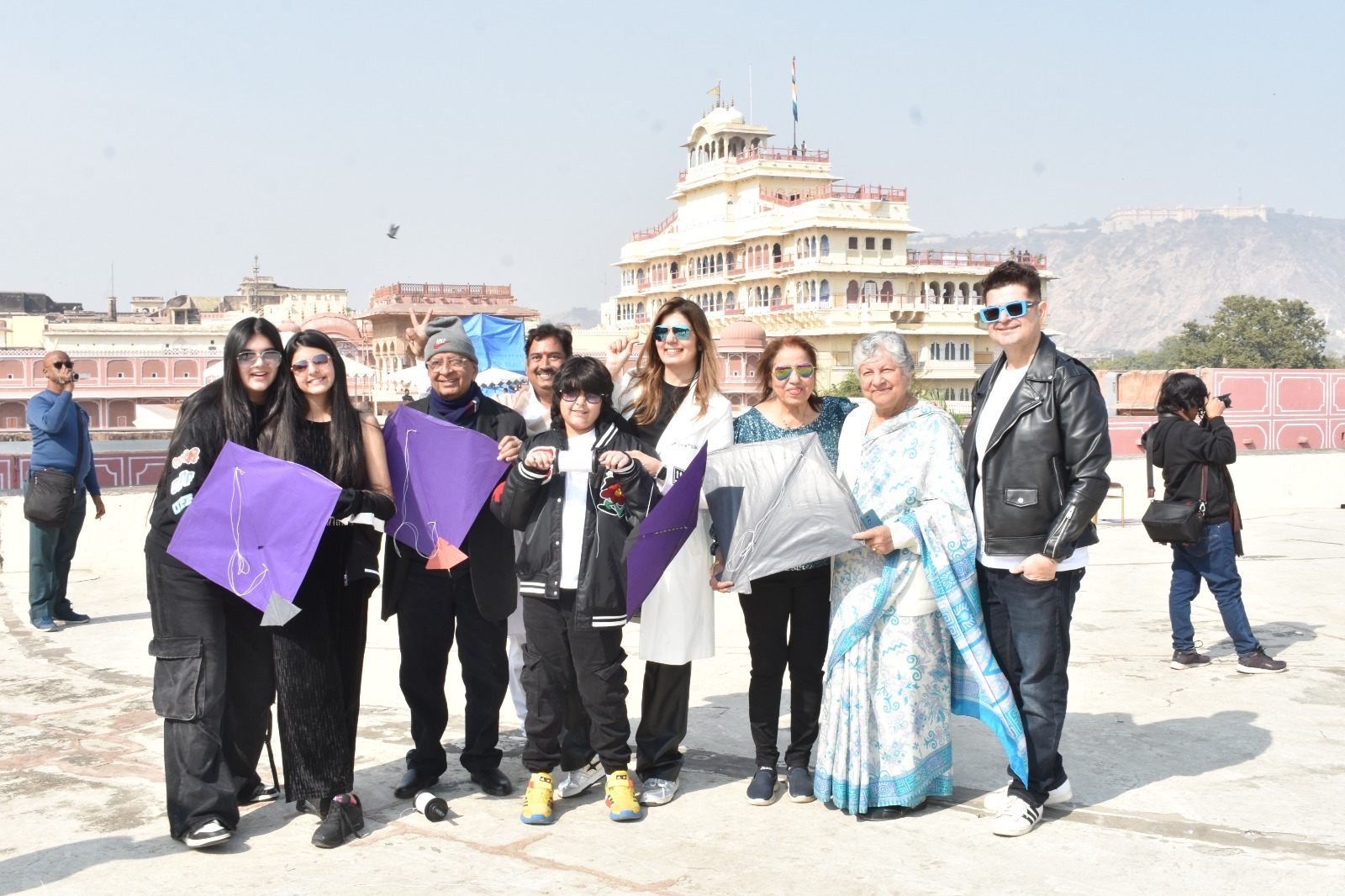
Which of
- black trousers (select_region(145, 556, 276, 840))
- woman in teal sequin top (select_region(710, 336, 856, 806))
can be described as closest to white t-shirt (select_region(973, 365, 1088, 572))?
woman in teal sequin top (select_region(710, 336, 856, 806))

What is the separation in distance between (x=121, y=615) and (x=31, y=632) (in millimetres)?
747

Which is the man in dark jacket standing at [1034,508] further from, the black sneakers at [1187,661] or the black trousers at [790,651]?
the black sneakers at [1187,661]

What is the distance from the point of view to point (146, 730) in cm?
543

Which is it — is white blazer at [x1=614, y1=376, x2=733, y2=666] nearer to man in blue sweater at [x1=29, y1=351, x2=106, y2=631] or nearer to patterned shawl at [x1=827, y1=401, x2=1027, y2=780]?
patterned shawl at [x1=827, y1=401, x2=1027, y2=780]

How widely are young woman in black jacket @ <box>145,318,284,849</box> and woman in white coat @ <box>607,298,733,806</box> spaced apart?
135 centimetres

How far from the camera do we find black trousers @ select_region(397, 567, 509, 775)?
4555 mm

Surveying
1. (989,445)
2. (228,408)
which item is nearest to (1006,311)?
(989,445)

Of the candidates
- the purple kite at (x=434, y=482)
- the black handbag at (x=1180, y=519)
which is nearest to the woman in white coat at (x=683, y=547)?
the purple kite at (x=434, y=482)

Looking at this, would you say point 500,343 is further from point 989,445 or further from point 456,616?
point 989,445

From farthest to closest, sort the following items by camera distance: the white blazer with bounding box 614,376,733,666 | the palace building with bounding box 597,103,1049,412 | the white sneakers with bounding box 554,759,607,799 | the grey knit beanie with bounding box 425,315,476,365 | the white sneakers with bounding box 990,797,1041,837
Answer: the palace building with bounding box 597,103,1049,412 → the grey knit beanie with bounding box 425,315,476,365 → the white sneakers with bounding box 554,759,607,799 → the white blazer with bounding box 614,376,733,666 → the white sneakers with bounding box 990,797,1041,837

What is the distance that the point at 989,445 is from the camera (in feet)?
13.9

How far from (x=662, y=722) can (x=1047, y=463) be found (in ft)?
5.43

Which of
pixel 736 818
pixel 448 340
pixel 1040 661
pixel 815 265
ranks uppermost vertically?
pixel 815 265

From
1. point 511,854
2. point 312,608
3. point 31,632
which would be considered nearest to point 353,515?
point 312,608
